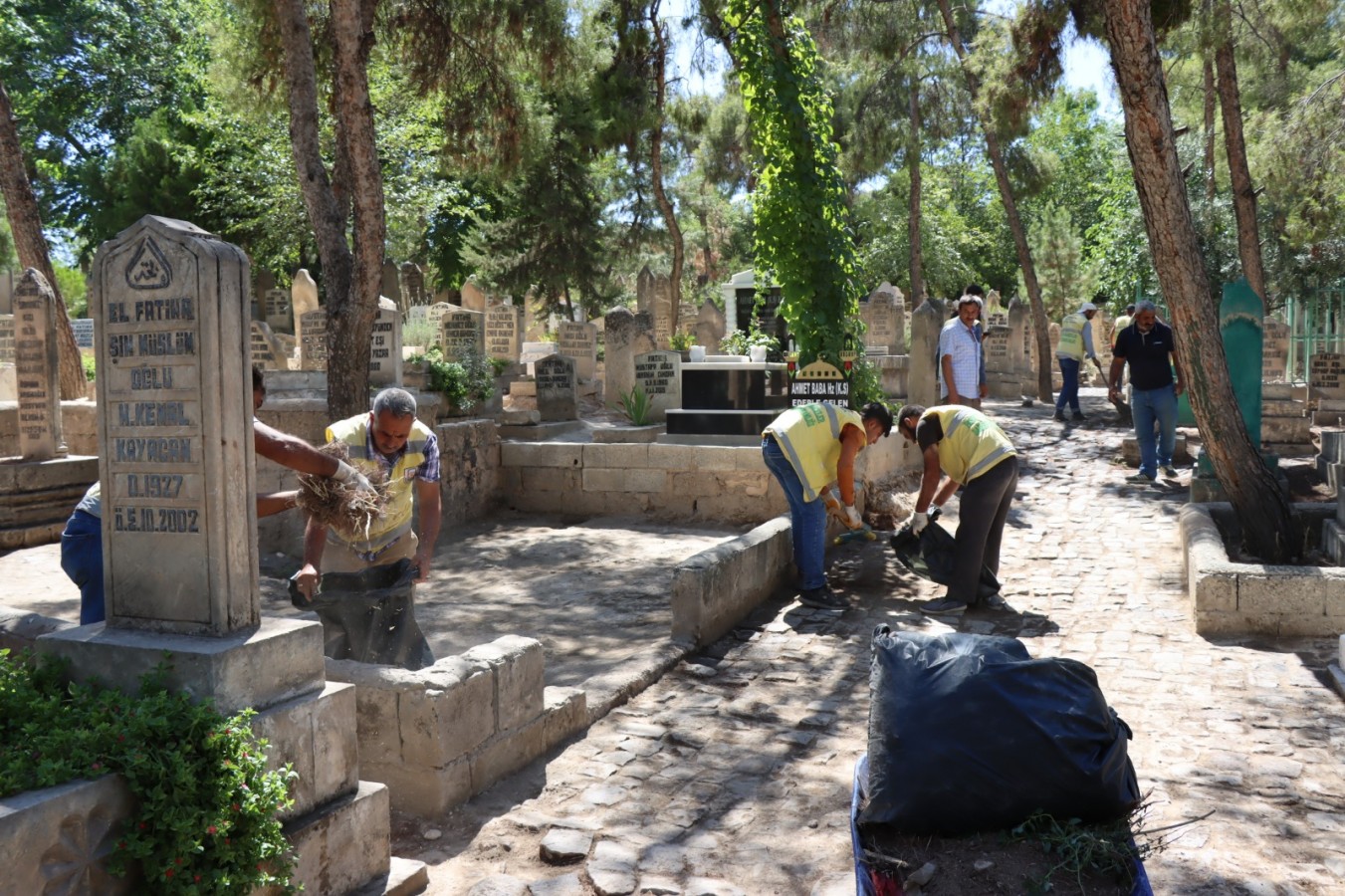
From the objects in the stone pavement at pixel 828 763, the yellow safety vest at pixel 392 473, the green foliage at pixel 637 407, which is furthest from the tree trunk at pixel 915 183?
the yellow safety vest at pixel 392 473

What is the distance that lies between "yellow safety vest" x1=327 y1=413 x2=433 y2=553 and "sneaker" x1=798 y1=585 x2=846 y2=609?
316cm

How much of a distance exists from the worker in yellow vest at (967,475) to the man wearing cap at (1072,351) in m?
7.88

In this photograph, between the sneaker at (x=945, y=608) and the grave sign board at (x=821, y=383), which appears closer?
the sneaker at (x=945, y=608)

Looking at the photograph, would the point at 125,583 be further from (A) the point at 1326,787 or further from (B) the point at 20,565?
(B) the point at 20,565

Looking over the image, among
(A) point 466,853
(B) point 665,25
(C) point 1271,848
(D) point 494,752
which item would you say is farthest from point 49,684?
(B) point 665,25

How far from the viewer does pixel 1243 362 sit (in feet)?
28.5

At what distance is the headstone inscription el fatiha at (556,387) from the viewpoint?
13.9 metres

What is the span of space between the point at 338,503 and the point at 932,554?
13.2ft

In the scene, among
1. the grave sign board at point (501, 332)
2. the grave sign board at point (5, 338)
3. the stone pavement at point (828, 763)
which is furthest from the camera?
the grave sign board at point (501, 332)

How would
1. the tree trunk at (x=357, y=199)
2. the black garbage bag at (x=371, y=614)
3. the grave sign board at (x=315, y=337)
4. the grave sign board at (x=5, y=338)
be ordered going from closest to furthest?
the black garbage bag at (x=371, y=614)
the tree trunk at (x=357, y=199)
the grave sign board at (x=315, y=337)
the grave sign board at (x=5, y=338)

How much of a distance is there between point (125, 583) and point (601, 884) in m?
1.81

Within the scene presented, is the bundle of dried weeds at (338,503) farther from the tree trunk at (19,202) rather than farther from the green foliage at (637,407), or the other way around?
the green foliage at (637,407)

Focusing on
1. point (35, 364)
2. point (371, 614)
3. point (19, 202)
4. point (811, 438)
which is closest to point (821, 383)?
point (811, 438)

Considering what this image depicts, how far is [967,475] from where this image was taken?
701 cm
